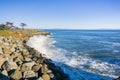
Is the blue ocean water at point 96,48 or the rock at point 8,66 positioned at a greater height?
the rock at point 8,66

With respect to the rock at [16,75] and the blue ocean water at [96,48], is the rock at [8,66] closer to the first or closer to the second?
the rock at [16,75]

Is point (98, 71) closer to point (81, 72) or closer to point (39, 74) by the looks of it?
point (81, 72)

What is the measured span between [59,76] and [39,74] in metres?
1.45

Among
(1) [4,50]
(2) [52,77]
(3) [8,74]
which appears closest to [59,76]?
(2) [52,77]

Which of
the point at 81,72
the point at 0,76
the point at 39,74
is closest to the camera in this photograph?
the point at 0,76

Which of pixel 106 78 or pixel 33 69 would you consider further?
pixel 106 78

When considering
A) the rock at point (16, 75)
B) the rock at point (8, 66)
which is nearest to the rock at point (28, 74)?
the rock at point (16, 75)

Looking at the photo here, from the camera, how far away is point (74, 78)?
1505 cm

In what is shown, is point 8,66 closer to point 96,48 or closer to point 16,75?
point 16,75

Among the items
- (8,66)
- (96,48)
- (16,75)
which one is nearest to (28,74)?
(16,75)

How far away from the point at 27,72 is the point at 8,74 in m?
1.19

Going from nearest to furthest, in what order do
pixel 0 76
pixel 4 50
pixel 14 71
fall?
pixel 0 76, pixel 14 71, pixel 4 50

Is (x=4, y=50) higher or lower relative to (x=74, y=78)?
higher

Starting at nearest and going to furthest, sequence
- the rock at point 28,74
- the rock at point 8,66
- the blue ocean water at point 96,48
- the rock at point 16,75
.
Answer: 1. the rock at point 16,75
2. the rock at point 28,74
3. the rock at point 8,66
4. the blue ocean water at point 96,48
